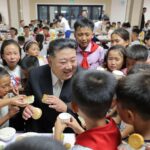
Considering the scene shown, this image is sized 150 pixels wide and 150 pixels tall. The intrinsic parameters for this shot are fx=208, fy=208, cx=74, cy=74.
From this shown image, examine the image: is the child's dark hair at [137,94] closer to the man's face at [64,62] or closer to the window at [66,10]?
the man's face at [64,62]

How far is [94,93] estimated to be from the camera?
94 cm

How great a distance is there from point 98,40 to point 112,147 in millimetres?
5849

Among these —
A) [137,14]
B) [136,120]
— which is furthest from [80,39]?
[137,14]

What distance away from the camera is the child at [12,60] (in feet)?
7.56

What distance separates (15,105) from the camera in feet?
4.97

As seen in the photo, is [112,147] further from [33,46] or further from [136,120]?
[33,46]

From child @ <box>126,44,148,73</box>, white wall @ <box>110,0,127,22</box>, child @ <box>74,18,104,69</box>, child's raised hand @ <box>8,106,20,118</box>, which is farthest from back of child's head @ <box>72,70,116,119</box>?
white wall @ <box>110,0,127,22</box>

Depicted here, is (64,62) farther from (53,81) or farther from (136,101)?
(136,101)

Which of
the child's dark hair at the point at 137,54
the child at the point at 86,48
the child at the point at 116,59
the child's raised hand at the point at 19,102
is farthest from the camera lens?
the child at the point at 86,48

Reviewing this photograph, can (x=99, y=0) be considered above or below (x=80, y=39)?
above

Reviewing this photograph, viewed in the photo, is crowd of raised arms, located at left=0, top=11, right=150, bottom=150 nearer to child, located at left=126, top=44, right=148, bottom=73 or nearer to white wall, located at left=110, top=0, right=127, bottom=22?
child, located at left=126, top=44, right=148, bottom=73

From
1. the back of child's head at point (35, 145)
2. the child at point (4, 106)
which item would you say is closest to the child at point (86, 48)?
the child at point (4, 106)

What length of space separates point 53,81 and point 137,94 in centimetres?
89

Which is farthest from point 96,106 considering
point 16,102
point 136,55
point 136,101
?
point 136,55
